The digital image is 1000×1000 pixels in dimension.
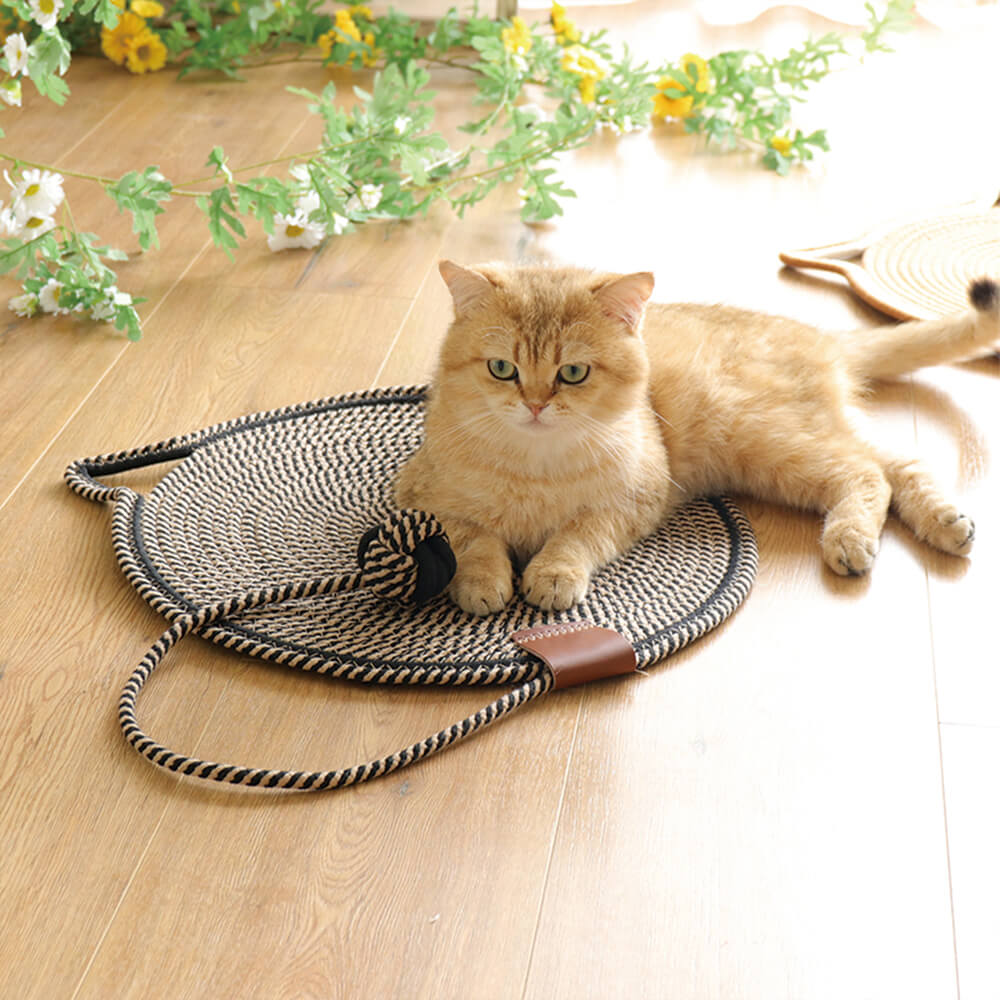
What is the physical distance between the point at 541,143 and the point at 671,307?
1.05m

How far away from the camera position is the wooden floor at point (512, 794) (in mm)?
1112

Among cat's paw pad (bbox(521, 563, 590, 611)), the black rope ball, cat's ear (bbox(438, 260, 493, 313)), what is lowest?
cat's paw pad (bbox(521, 563, 590, 611))

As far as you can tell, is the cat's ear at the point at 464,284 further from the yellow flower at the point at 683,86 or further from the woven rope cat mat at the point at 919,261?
the yellow flower at the point at 683,86

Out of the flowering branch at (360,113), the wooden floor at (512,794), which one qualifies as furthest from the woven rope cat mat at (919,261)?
the flowering branch at (360,113)

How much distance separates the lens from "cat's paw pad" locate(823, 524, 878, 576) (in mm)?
1612

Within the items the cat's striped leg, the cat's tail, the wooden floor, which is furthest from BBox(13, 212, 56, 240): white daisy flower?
the cat's tail

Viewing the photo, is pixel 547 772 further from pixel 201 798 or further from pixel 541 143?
pixel 541 143

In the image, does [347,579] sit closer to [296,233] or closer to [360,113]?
[296,233]

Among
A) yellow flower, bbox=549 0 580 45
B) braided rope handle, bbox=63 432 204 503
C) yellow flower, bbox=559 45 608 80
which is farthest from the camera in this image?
yellow flower, bbox=549 0 580 45

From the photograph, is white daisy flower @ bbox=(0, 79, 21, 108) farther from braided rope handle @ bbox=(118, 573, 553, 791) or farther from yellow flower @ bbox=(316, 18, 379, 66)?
yellow flower @ bbox=(316, 18, 379, 66)

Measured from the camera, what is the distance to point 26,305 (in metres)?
2.30

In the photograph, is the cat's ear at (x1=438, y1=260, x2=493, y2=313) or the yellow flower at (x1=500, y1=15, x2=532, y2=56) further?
the yellow flower at (x1=500, y1=15, x2=532, y2=56)

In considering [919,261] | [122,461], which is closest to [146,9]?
[122,461]

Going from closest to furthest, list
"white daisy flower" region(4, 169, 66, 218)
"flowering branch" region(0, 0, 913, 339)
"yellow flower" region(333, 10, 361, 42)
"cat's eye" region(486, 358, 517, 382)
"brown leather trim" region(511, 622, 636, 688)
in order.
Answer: "brown leather trim" region(511, 622, 636, 688) < "cat's eye" region(486, 358, 517, 382) < "white daisy flower" region(4, 169, 66, 218) < "flowering branch" region(0, 0, 913, 339) < "yellow flower" region(333, 10, 361, 42)
